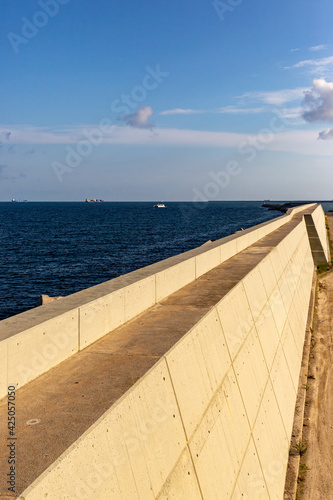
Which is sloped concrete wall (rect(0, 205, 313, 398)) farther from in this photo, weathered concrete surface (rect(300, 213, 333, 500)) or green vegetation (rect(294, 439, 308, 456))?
weathered concrete surface (rect(300, 213, 333, 500))

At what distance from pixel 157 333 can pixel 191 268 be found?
4982 mm

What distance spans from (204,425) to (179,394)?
0.84 meters

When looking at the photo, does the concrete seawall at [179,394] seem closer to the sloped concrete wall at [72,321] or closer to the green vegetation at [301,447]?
the sloped concrete wall at [72,321]

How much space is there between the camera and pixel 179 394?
5742 mm

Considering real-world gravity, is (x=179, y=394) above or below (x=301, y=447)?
above

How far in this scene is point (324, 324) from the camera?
63.8 ft

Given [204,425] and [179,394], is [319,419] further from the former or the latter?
[179,394]

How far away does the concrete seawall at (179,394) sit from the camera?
4094 millimetres

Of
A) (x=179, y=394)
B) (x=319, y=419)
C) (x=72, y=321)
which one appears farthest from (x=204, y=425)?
(x=319, y=419)

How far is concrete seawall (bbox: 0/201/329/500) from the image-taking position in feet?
13.4

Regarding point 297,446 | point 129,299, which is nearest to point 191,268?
point 129,299

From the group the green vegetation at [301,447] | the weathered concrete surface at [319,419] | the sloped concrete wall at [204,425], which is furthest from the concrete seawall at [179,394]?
the weathered concrete surface at [319,419]

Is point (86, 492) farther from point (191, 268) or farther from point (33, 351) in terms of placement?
point (191, 268)

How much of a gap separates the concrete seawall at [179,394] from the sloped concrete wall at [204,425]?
13 mm
